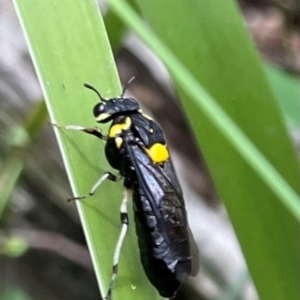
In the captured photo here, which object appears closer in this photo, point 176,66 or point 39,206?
point 176,66

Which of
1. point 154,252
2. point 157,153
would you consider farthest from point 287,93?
point 154,252

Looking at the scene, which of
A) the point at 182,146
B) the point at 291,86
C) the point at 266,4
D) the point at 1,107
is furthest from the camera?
the point at 266,4

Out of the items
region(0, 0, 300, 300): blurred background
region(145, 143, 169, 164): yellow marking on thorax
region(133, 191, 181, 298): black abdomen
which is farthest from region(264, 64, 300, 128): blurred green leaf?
region(133, 191, 181, 298): black abdomen

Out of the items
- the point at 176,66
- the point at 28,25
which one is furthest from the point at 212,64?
the point at 28,25

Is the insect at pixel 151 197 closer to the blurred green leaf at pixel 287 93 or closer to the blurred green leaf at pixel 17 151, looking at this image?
the blurred green leaf at pixel 17 151

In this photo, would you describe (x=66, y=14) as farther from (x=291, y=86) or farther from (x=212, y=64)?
(x=291, y=86)

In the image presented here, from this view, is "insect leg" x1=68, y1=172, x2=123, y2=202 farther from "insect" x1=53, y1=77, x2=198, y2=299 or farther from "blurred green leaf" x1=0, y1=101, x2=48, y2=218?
"blurred green leaf" x1=0, y1=101, x2=48, y2=218

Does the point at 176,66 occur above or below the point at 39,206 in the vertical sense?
below
